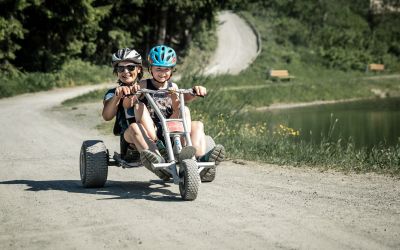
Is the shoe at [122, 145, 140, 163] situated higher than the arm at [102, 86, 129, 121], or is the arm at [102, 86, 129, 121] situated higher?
the arm at [102, 86, 129, 121]

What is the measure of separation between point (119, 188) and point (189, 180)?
1.73 m

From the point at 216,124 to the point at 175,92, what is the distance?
9.03m

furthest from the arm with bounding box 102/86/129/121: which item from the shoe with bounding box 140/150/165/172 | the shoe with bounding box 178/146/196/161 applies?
the shoe with bounding box 178/146/196/161

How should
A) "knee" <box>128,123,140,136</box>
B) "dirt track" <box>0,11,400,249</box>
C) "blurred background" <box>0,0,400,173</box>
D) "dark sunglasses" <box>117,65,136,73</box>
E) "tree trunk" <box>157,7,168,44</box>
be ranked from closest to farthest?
"dirt track" <box>0,11,400,249</box> → "knee" <box>128,123,140,136</box> → "dark sunglasses" <box>117,65,136,73</box> → "blurred background" <box>0,0,400,173</box> → "tree trunk" <box>157,7,168,44</box>

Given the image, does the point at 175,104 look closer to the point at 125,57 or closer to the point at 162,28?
the point at 125,57

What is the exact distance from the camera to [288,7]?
70.6m

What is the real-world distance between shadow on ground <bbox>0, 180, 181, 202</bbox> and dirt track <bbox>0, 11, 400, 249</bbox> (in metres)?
0.01

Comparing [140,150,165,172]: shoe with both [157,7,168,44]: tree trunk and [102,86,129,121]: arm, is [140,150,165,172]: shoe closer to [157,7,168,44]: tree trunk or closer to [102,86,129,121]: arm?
[102,86,129,121]: arm

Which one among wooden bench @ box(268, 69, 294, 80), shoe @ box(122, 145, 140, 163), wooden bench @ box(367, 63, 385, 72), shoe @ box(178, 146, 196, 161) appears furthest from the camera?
wooden bench @ box(367, 63, 385, 72)

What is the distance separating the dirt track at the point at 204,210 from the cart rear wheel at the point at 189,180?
4.2 inches

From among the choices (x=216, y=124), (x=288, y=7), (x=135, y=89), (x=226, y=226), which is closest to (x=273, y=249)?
(x=226, y=226)

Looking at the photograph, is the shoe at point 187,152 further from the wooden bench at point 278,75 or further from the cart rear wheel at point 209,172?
the wooden bench at point 278,75

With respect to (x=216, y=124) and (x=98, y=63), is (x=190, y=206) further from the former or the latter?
(x=98, y=63)

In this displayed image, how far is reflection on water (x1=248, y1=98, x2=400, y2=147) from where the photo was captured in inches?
918
